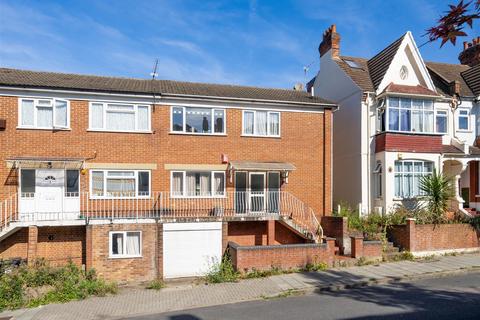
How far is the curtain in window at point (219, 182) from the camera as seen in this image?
15.6 m

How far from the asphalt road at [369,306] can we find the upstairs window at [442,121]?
9940 millimetres

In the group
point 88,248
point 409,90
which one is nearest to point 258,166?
point 88,248

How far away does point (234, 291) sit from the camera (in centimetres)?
1105

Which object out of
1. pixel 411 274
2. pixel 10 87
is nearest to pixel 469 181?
pixel 411 274

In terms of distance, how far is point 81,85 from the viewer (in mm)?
14664

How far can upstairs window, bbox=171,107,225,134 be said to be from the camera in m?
15.5

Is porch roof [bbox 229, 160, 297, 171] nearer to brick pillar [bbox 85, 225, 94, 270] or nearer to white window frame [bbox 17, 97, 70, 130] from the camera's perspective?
brick pillar [bbox 85, 225, 94, 270]

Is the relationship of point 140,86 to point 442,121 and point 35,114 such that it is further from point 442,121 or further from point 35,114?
point 442,121

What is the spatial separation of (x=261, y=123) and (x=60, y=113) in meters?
7.74

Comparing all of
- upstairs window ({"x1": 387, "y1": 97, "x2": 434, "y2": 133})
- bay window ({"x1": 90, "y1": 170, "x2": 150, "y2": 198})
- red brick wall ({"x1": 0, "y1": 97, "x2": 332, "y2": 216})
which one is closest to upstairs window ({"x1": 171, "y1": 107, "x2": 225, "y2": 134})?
red brick wall ({"x1": 0, "y1": 97, "x2": 332, "y2": 216})

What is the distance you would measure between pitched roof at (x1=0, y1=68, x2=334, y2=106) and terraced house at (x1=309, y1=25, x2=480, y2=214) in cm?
251

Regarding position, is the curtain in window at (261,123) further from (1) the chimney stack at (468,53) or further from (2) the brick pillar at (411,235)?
(1) the chimney stack at (468,53)

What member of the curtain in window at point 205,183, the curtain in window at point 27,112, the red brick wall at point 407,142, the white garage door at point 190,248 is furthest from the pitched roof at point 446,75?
the curtain in window at point 27,112

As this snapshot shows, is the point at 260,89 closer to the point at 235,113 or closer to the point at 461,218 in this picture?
the point at 235,113
